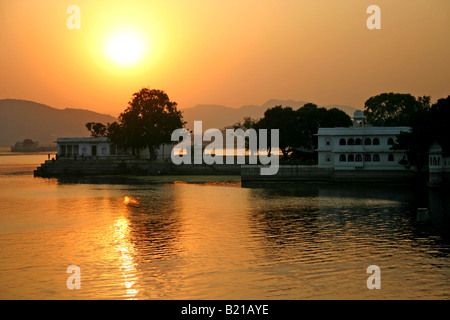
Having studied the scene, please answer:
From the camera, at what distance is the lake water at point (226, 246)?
25.4 m

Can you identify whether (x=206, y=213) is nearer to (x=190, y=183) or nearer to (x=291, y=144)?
(x=190, y=183)

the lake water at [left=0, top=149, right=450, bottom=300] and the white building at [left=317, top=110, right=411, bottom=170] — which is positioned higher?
the white building at [left=317, top=110, right=411, bottom=170]

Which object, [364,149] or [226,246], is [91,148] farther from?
[226,246]

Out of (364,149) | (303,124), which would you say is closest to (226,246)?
(364,149)

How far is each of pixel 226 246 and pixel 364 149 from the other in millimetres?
53258

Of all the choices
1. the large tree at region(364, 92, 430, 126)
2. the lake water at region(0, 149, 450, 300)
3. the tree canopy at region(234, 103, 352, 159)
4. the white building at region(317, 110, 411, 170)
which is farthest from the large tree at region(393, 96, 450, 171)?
the large tree at region(364, 92, 430, 126)

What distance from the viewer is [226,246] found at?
35281 millimetres

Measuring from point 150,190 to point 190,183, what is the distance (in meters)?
12.9

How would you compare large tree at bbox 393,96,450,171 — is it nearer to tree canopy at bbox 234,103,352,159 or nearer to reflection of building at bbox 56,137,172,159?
tree canopy at bbox 234,103,352,159

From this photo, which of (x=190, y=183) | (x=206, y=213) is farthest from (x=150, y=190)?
(x=206, y=213)

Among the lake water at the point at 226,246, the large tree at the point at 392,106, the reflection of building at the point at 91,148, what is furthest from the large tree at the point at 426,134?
the reflection of building at the point at 91,148

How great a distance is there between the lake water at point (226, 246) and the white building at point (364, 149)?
16675 millimetres

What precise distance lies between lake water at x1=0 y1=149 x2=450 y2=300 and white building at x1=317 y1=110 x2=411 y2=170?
1668 cm

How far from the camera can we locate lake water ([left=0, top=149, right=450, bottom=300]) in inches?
1001
